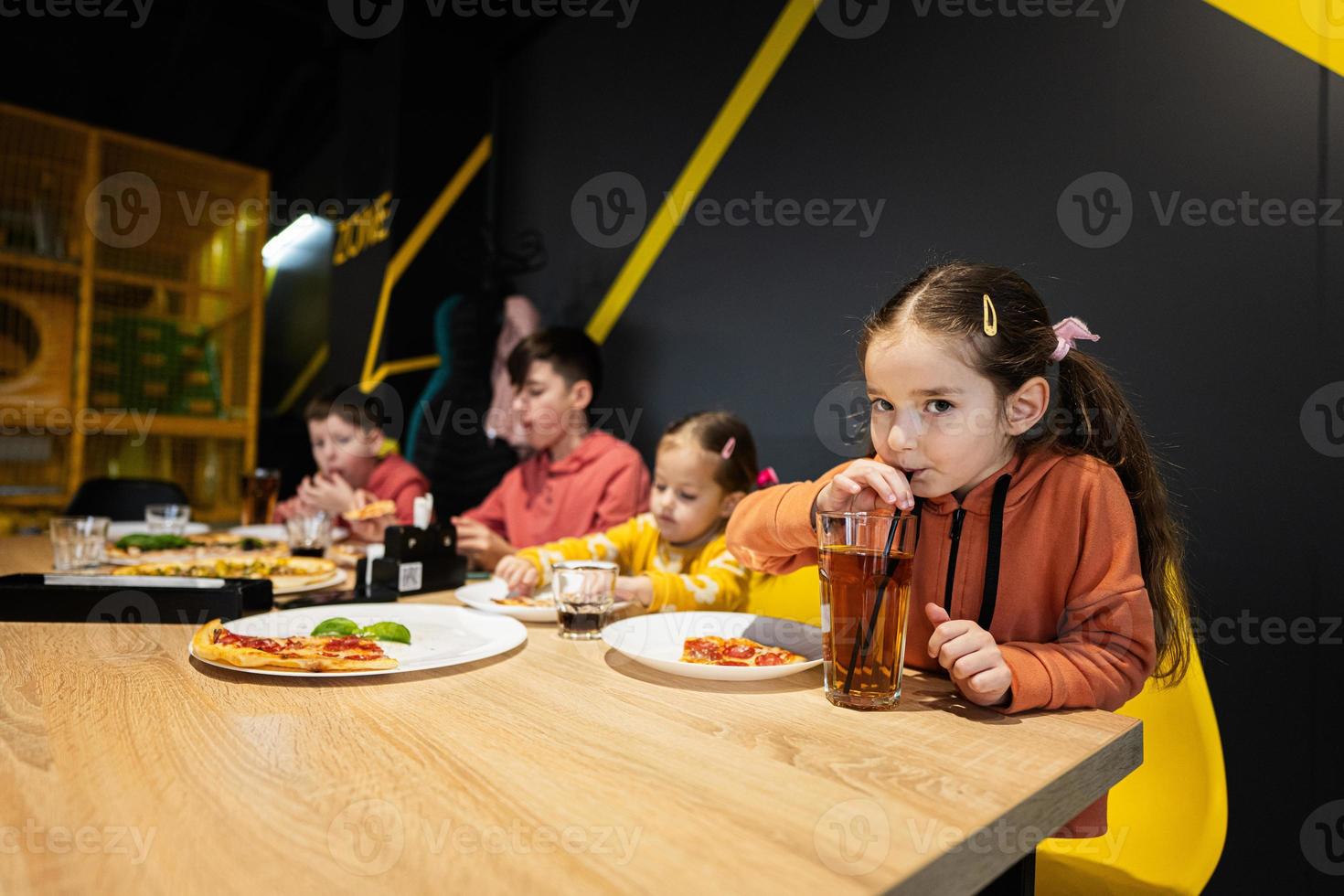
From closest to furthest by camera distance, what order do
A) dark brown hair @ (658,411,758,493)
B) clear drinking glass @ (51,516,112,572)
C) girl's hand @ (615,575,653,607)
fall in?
girl's hand @ (615,575,653,607), clear drinking glass @ (51,516,112,572), dark brown hair @ (658,411,758,493)

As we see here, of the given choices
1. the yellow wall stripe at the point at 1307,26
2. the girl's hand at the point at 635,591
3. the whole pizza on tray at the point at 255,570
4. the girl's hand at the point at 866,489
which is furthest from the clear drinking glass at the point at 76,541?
the yellow wall stripe at the point at 1307,26

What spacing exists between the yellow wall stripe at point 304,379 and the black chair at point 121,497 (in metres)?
1.59

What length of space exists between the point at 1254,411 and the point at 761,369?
129cm

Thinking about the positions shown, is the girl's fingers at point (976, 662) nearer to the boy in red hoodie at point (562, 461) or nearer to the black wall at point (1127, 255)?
the black wall at point (1127, 255)

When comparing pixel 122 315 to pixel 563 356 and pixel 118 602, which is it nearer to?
pixel 563 356

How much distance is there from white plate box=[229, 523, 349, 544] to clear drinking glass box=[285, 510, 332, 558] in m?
0.25

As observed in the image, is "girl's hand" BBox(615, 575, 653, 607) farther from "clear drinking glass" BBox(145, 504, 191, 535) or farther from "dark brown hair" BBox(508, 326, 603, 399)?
"clear drinking glass" BBox(145, 504, 191, 535)

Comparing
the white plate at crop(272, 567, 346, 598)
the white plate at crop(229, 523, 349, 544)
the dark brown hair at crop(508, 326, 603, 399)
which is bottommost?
the white plate at crop(229, 523, 349, 544)

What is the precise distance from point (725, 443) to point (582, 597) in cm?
78

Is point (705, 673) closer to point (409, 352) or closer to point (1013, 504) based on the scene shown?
point (1013, 504)

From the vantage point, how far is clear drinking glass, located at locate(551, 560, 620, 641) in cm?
115

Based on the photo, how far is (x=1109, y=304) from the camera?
160 cm

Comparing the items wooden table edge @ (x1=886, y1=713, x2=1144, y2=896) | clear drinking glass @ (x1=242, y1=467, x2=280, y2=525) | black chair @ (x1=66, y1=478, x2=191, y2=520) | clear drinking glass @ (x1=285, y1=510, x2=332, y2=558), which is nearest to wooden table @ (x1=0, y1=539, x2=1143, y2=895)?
wooden table edge @ (x1=886, y1=713, x2=1144, y2=896)

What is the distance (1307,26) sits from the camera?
1.34 m
